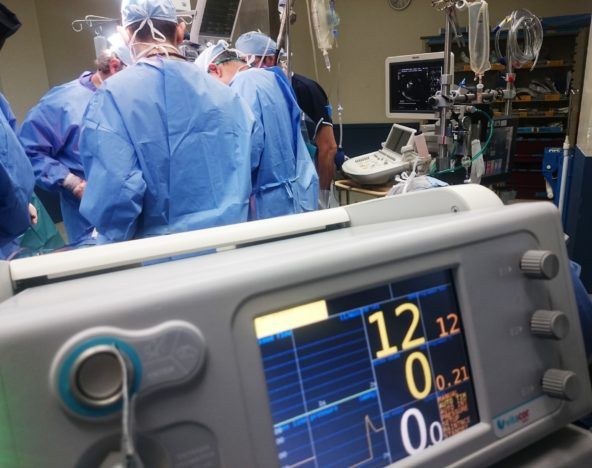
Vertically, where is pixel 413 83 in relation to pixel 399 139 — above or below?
above

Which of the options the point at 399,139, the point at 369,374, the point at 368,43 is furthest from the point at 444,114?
the point at 368,43

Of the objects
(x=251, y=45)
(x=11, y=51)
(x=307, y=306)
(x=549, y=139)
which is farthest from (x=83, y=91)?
(x=549, y=139)

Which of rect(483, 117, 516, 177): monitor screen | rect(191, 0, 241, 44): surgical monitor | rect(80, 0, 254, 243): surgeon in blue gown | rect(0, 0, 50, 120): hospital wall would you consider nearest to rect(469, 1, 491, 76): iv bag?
rect(483, 117, 516, 177): monitor screen

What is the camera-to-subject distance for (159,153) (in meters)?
1.43

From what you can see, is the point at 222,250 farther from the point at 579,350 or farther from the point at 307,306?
the point at 579,350

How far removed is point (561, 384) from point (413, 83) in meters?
2.73

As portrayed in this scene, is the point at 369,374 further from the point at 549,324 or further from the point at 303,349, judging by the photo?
the point at 549,324

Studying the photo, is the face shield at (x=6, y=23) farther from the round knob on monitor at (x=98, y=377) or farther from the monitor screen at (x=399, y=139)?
the monitor screen at (x=399, y=139)

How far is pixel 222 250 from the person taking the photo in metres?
0.68

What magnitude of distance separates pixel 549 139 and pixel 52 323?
5.50 meters

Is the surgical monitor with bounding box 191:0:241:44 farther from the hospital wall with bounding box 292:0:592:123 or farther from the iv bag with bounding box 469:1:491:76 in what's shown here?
the hospital wall with bounding box 292:0:592:123

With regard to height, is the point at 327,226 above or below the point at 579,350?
above

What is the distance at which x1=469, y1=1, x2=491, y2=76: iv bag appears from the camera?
2201mm

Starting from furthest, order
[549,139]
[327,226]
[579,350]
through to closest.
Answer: [549,139] < [327,226] < [579,350]
